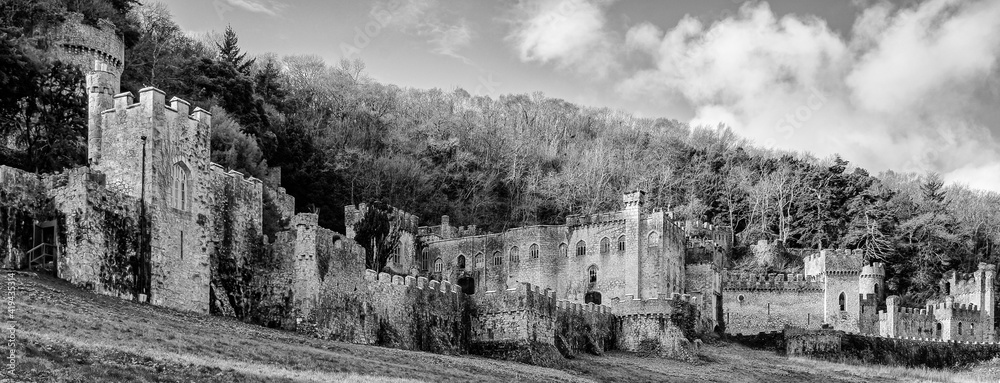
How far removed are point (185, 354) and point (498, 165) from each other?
64.1 m

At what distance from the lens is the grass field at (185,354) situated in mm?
27953

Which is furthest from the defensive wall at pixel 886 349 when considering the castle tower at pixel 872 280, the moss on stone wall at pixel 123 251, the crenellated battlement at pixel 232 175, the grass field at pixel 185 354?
the moss on stone wall at pixel 123 251

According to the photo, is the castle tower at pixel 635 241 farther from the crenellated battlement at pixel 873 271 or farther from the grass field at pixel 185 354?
the grass field at pixel 185 354

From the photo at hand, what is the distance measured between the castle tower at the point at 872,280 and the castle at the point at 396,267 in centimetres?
14

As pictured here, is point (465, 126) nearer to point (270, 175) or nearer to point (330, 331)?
point (270, 175)

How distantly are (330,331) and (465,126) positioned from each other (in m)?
56.4

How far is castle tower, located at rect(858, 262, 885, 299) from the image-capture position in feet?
262

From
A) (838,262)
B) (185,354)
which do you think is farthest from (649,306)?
(185,354)

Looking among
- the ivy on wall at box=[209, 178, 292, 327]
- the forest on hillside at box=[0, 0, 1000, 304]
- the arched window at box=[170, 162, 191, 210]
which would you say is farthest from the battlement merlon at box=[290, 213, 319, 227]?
the forest on hillside at box=[0, 0, 1000, 304]

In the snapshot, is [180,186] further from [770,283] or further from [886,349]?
[770,283]

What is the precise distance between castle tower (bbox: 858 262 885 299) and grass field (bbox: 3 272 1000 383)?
30.6 meters

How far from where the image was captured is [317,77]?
326ft

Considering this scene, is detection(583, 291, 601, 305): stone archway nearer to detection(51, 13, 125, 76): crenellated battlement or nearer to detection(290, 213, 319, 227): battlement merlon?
detection(51, 13, 125, 76): crenellated battlement

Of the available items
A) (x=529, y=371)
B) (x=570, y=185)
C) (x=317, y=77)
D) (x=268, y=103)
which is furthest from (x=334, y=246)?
(x=317, y=77)
